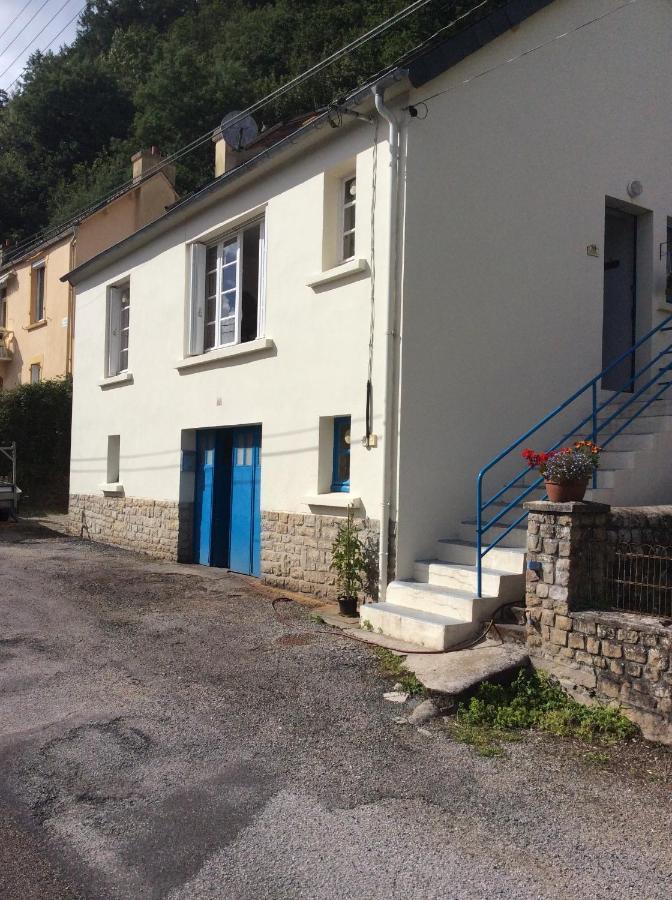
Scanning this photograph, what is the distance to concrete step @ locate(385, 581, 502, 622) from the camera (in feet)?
23.7

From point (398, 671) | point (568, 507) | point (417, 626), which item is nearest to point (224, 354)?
point (417, 626)

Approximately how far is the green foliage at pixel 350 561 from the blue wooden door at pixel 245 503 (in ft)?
8.91

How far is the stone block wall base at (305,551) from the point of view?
8562 millimetres

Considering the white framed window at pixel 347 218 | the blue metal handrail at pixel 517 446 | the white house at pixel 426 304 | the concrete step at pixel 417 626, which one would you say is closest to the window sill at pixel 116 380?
the white house at pixel 426 304

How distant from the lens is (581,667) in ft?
19.8

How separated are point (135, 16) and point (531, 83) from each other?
4607 cm

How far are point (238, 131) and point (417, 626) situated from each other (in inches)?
380

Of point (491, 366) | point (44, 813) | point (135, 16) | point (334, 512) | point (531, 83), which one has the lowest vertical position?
point (44, 813)

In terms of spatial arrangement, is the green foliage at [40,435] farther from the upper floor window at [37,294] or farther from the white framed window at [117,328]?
the white framed window at [117,328]

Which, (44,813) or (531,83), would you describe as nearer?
(44,813)

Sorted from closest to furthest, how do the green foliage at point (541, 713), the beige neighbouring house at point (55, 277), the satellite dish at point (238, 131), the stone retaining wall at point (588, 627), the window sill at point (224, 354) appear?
the stone retaining wall at point (588, 627), the green foliage at point (541, 713), the window sill at point (224, 354), the satellite dish at point (238, 131), the beige neighbouring house at point (55, 277)

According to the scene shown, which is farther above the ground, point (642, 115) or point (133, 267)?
point (642, 115)

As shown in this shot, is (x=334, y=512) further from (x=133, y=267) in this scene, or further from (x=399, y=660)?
(x=133, y=267)

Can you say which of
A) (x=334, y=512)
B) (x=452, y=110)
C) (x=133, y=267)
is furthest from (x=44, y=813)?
(x=133, y=267)
